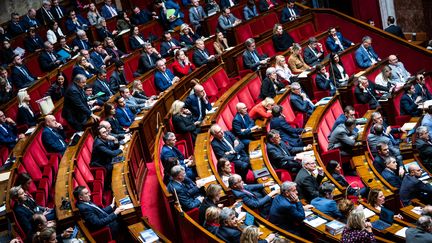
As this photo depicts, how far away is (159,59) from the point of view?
27.9 feet

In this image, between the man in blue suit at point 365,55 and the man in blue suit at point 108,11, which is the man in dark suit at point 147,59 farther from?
the man in blue suit at point 365,55

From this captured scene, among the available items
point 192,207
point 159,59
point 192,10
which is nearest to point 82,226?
point 192,207

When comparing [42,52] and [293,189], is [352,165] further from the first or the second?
[42,52]

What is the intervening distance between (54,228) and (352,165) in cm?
289

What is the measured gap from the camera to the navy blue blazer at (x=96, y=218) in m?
5.07

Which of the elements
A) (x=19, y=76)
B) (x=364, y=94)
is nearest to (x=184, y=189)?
(x=364, y=94)

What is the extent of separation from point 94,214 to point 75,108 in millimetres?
2094

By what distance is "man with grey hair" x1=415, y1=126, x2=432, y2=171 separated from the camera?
637 cm

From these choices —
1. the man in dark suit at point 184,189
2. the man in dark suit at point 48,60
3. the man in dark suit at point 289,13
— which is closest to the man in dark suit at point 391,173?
the man in dark suit at point 184,189

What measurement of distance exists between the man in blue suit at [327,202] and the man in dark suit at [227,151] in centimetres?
88

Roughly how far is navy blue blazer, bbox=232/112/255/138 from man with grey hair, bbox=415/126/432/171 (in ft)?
5.22

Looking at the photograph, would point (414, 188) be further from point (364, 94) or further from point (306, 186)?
point (364, 94)

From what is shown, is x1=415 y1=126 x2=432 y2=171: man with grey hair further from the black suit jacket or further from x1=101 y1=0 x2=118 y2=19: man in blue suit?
x1=101 y1=0 x2=118 y2=19: man in blue suit

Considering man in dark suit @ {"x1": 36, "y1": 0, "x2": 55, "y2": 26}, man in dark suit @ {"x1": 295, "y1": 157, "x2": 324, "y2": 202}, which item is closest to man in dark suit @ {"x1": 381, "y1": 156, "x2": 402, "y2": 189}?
man in dark suit @ {"x1": 295, "y1": 157, "x2": 324, "y2": 202}
